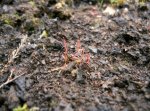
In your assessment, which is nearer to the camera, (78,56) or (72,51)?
(78,56)

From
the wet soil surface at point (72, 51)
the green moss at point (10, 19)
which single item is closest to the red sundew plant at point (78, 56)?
the wet soil surface at point (72, 51)

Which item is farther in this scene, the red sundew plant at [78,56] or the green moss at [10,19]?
the green moss at [10,19]

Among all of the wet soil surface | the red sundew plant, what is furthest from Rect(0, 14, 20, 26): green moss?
the red sundew plant

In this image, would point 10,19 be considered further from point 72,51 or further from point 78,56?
point 78,56

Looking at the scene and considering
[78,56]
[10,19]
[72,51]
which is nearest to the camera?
[78,56]

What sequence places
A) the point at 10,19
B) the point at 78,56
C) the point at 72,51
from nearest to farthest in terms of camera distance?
the point at 78,56
the point at 72,51
the point at 10,19

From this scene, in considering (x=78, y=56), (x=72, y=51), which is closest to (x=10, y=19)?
(x=72, y=51)

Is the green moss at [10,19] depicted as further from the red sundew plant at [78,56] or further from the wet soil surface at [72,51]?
the red sundew plant at [78,56]

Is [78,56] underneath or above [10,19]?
underneath
